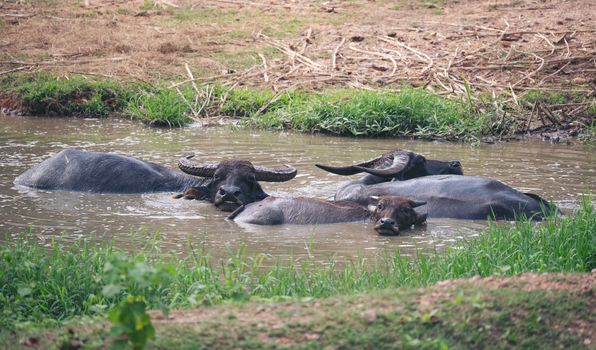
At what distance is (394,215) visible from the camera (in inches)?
291

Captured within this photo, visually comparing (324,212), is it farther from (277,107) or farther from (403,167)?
(277,107)

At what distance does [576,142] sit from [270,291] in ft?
24.6

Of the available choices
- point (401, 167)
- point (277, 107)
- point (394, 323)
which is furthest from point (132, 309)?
point (277, 107)

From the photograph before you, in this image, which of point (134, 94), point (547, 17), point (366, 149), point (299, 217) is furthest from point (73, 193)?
point (547, 17)

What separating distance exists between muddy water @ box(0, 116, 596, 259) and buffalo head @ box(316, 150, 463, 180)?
0.39 m

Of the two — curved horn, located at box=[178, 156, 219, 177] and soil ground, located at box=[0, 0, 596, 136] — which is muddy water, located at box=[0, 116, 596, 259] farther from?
soil ground, located at box=[0, 0, 596, 136]

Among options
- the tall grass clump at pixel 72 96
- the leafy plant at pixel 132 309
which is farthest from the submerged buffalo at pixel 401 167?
the tall grass clump at pixel 72 96

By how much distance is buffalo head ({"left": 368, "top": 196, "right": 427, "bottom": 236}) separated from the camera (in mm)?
7285

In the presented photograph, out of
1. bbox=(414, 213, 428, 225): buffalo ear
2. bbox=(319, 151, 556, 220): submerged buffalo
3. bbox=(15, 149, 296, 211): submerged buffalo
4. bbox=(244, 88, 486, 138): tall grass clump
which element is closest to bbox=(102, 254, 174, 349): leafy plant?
bbox=(414, 213, 428, 225): buffalo ear

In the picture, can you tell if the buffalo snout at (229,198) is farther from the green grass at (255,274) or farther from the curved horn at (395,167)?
the green grass at (255,274)

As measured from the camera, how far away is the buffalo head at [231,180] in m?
8.17

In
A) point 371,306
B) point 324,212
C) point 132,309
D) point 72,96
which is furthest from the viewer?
point 72,96

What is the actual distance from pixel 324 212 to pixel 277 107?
5.56 m

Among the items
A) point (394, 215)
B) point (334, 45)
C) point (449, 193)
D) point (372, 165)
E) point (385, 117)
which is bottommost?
point (394, 215)
